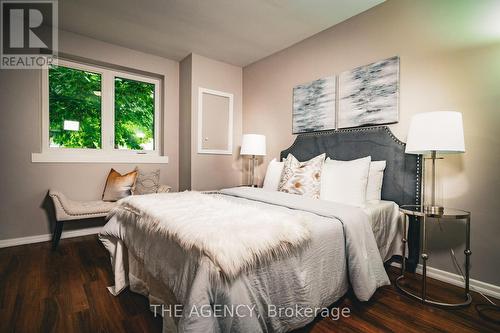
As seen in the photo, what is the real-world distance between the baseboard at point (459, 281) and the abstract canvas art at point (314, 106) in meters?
1.64

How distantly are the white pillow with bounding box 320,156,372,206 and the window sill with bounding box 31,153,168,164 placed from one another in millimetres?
2596

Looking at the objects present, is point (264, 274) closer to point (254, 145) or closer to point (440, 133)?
point (440, 133)

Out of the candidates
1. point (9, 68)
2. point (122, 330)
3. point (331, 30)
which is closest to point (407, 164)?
point (331, 30)

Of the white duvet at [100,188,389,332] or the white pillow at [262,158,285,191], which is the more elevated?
the white pillow at [262,158,285,191]

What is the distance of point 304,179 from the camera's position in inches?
91.5

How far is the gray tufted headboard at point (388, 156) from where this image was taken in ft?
6.90

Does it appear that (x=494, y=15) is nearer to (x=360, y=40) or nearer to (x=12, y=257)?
(x=360, y=40)

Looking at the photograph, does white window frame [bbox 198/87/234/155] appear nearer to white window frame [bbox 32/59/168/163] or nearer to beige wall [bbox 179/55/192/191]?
beige wall [bbox 179/55/192/191]

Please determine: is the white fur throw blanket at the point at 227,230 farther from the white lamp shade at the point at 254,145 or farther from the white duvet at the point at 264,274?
the white lamp shade at the point at 254,145

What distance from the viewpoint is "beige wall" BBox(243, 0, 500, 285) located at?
1.80 meters

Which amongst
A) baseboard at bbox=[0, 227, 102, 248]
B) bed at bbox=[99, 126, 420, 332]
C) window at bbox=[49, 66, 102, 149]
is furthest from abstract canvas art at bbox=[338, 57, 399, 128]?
baseboard at bbox=[0, 227, 102, 248]

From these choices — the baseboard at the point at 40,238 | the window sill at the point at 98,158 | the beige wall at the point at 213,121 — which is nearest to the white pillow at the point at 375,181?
the beige wall at the point at 213,121

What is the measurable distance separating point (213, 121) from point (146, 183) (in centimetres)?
136

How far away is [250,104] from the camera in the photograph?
4023mm
